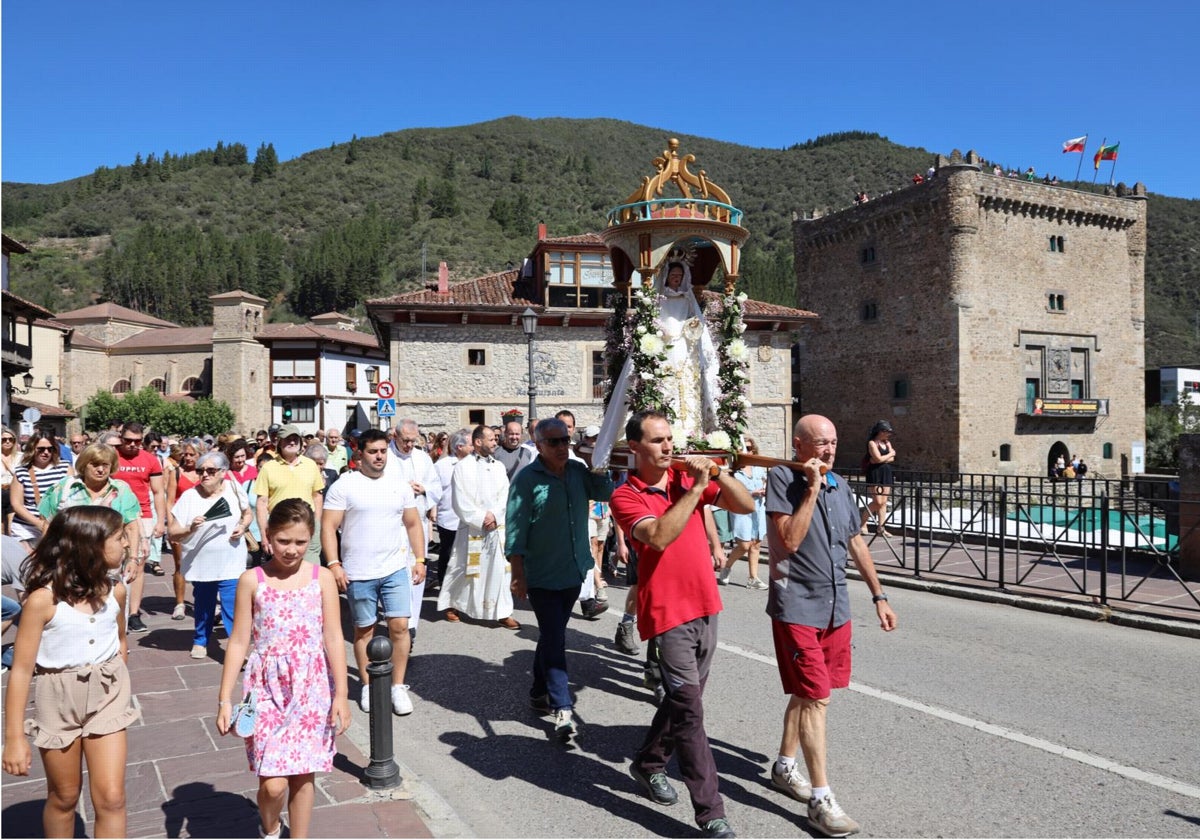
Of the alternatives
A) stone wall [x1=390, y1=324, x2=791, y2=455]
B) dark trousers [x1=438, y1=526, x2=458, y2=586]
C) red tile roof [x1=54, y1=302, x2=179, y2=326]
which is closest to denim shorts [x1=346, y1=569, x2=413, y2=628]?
dark trousers [x1=438, y1=526, x2=458, y2=586]

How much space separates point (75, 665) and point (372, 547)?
238cm

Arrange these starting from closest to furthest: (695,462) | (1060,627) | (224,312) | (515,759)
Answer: (695,462), (515,759), (1060,627), (224,312)

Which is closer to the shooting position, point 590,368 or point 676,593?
point 676,593

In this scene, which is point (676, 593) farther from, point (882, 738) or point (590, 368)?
point (590, 368)

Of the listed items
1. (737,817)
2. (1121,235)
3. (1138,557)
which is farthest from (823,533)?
(1121,235)

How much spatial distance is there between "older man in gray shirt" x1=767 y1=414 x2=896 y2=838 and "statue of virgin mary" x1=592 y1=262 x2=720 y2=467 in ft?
8.46

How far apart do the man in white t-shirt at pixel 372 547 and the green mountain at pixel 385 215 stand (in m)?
69.7

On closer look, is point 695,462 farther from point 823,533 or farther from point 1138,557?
point 1138,557

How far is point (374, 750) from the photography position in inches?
173

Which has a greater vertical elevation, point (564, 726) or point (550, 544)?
point (550, 544)

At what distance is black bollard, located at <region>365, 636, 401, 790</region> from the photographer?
4383 mm

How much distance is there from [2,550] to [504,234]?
89.0 meters

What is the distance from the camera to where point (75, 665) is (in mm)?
3342

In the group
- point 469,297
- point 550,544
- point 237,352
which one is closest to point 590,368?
point 469,297
